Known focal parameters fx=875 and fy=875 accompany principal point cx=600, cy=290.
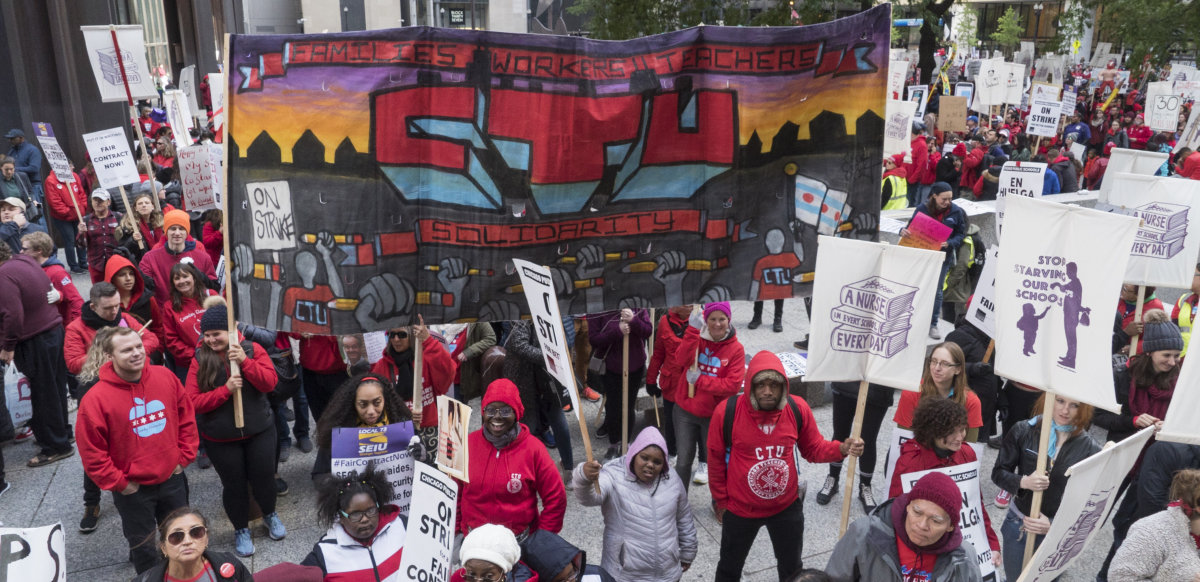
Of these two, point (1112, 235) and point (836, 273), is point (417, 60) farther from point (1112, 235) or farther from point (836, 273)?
point (1112, 235)

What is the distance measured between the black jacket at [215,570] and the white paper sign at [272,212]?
5.26ft

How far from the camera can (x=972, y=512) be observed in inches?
175

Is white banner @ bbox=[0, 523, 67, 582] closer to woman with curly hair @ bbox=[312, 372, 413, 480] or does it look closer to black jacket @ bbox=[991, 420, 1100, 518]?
woman with curly hair @ bbox=[312, 372, 413, 480]

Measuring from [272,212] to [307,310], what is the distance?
0.56m

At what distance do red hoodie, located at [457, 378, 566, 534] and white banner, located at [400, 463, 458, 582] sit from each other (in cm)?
74

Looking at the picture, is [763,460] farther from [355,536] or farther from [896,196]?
[896,196]

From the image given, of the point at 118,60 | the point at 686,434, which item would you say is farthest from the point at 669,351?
the point at 118,60

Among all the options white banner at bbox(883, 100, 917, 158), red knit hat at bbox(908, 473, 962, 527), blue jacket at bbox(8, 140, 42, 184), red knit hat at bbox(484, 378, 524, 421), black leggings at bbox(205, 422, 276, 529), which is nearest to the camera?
red knit hat at bbox(908, 473, 962, 527)

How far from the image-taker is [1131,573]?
13.8 ft

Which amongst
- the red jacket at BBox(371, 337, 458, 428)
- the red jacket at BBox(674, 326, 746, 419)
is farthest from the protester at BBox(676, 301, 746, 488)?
the red jacket at BBox(371, 337, 458, 428)

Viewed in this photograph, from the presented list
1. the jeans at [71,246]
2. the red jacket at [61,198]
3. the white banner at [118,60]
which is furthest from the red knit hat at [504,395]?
the jeans at [71,246]

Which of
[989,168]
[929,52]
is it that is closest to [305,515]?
[989,168]

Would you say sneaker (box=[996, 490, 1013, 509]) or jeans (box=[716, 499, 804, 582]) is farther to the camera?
sneaker (box=[996, 490, 1013, 509])

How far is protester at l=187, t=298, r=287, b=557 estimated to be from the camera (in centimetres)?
561
